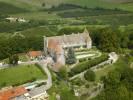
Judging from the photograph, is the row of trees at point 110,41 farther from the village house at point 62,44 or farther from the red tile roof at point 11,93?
the red tile roof at point 11,93

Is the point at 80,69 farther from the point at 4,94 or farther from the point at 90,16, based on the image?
the point at 90,16

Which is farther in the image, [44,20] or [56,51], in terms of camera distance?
[44,20]

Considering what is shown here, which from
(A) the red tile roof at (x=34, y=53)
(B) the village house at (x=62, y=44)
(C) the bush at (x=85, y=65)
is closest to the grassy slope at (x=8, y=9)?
(B) the village house at (x=62, y=44)

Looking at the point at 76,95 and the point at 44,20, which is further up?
the point at 44,20

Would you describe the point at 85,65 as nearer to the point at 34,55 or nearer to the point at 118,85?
the point at 118,85

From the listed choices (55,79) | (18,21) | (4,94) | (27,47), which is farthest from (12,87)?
(18,21)

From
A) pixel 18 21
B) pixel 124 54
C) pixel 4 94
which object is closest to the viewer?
pixel 4 94
